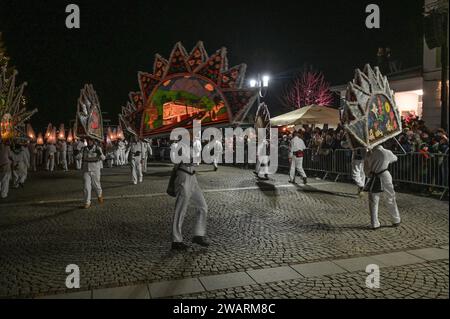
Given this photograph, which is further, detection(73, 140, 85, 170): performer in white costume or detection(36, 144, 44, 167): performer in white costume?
detection(36, 144, 44, 167): performer in white costume

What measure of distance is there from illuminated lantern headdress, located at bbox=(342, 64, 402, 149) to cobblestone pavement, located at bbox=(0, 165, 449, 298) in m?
1.74

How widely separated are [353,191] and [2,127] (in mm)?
10432

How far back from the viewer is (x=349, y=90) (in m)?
5.91

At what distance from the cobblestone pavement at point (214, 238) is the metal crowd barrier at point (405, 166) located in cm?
83

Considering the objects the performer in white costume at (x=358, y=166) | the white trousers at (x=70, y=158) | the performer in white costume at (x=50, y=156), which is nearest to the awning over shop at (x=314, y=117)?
the performer in white costume at (x=358, y=166)

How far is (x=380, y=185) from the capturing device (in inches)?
269

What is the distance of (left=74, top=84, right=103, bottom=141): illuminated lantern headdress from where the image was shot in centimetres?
892

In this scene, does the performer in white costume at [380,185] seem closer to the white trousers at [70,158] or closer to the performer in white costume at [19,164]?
the performer in white costume at [19,164]

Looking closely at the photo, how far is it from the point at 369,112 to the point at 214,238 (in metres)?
3.33

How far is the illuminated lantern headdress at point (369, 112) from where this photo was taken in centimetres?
571

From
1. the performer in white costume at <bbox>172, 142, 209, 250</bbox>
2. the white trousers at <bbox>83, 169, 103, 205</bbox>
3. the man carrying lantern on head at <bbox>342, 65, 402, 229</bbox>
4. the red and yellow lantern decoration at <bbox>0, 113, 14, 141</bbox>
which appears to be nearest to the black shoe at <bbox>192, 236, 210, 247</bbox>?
the performer in white costume at <bbox>172, 142, 209, 250</bbox>

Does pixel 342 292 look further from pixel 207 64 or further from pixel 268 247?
pixel 207 64

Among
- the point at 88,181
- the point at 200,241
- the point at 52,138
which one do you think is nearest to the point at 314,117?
the point at 88,181

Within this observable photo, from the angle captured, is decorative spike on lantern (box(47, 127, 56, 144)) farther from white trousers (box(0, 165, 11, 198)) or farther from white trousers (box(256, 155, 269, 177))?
white trousers (box(256, 155, 269, 177))
